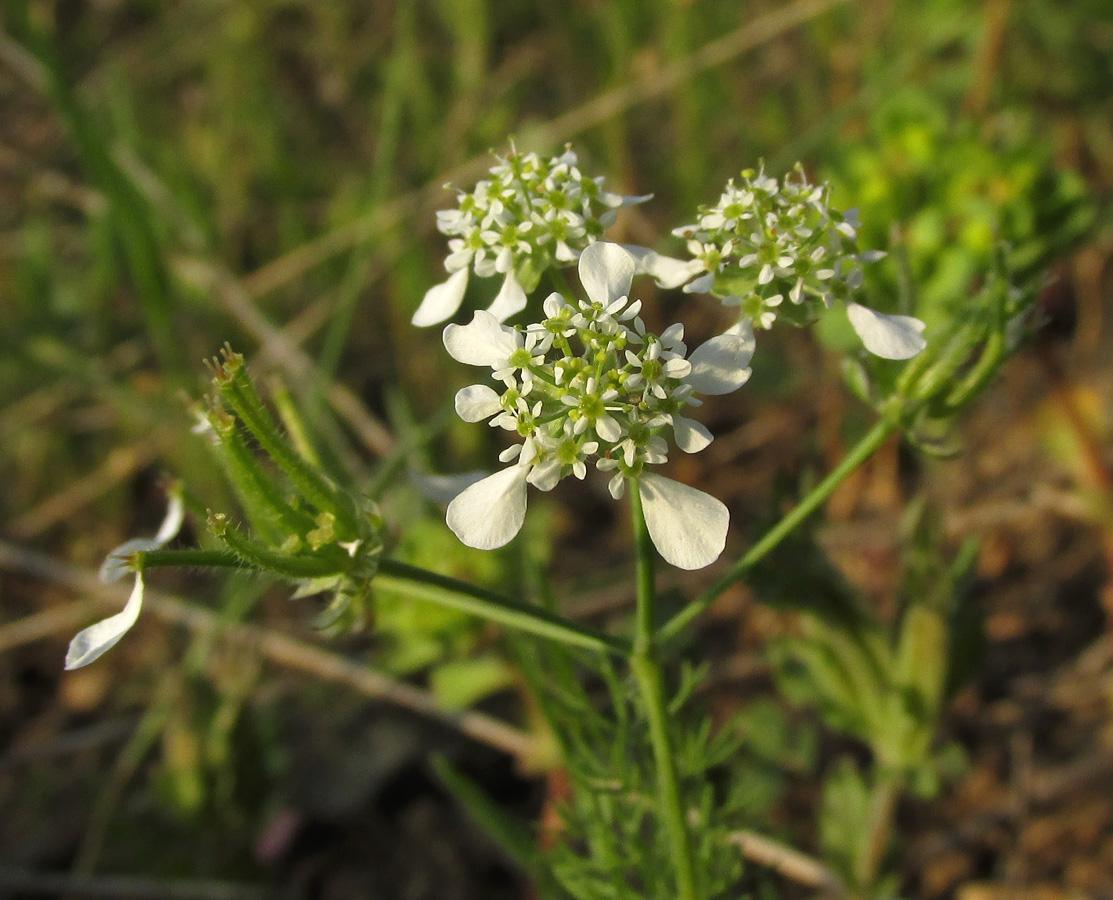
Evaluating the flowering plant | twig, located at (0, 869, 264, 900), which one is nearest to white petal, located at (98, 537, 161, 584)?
the flowering plant

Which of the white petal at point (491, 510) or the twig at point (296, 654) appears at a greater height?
the twig at point (296, 654)

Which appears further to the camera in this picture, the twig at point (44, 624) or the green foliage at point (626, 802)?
the twig at point (44, 624)

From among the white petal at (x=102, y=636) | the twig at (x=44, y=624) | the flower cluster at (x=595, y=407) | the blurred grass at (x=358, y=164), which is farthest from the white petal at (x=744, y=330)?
the twig at (x=44, y=624)

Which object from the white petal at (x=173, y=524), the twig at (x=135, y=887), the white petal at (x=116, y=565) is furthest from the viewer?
the twig at (x=135, y=887)

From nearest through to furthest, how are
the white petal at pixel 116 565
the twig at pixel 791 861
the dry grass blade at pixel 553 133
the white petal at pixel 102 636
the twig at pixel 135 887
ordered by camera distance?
1. the white petal at pixel 102 636
2. the white petal at pixel 116 565
3. the twig at pixel 791 861
4. the twig at pixel 135 887
5. the dry grass blade at pixel 553 133

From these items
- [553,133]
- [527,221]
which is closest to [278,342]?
[553,133]

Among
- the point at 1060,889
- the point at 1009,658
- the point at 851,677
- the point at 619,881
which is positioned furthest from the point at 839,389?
the point at 619,881

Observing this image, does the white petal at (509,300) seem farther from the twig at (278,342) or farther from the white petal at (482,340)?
the twig at (278,342)
